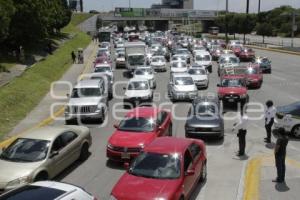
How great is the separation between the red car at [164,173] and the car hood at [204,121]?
5.67 m

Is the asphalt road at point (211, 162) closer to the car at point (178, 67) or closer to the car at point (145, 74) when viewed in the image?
the car at point (145, 74)

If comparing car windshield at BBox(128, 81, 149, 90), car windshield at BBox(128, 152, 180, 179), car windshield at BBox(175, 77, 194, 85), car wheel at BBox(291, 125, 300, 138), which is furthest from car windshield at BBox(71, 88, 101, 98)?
car windshield at BBox(128, 152, 180, 179)

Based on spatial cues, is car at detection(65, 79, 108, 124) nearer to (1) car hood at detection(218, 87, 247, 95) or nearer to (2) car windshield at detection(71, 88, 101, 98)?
(2) car windshield at detection(71, 88, 101, 98)

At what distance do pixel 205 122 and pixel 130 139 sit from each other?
4.46 m

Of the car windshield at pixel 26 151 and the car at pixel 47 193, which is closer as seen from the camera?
the car at pixel 47 193

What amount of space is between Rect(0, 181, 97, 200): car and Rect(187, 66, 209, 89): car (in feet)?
80.8

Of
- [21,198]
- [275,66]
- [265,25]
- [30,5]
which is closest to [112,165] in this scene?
[21,198]

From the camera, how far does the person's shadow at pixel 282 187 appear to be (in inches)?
518

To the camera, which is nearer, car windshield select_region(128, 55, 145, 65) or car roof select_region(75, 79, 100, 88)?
car roof select_region(75, 79, 100, 88)

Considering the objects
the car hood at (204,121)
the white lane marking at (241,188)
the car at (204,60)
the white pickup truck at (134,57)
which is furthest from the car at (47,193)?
the car at (204,60)

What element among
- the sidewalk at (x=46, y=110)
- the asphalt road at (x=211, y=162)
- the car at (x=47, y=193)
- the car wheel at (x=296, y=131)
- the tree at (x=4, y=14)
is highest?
the tree at (x=4, y=14)

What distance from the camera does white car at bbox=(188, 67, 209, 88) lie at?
34.2 m

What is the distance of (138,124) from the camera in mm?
16984

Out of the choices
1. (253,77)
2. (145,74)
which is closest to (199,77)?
(253,77)
